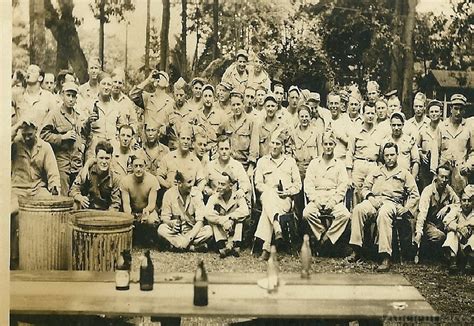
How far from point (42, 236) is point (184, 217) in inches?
28.8

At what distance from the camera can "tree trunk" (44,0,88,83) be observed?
10.9 ft

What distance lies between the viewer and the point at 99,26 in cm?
328

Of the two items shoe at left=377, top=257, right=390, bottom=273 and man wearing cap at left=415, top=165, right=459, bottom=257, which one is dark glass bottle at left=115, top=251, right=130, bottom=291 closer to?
shoe at left=377, top=257, right=390, bottom=273

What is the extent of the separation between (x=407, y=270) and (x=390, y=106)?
87 cm

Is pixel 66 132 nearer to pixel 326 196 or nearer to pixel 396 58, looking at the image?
pixel 326 196

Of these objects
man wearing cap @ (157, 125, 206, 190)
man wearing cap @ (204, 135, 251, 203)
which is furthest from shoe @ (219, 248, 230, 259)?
man wearing cap @ (157, 125, 206, 190)

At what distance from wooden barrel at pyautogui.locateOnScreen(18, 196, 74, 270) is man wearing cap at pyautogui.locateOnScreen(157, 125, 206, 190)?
1.81 feet

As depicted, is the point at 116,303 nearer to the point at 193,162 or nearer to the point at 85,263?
the point at 85,263

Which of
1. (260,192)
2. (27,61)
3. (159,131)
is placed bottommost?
(260,192)

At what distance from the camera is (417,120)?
3.38m

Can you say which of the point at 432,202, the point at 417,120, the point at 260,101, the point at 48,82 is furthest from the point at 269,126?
the point at 48,82

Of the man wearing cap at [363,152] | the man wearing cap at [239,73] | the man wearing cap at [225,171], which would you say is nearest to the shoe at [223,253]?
the man wearing cap at [225,171]

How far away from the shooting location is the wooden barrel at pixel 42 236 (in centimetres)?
325

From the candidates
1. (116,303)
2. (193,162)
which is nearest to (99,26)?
(193,162)
